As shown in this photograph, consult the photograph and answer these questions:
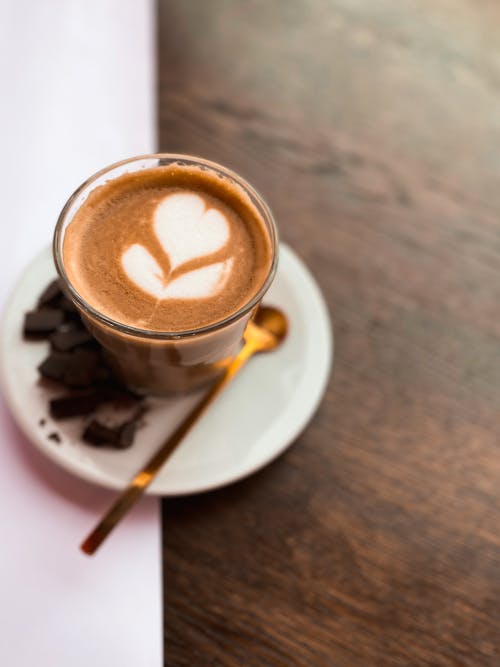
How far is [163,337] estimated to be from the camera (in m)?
1.03

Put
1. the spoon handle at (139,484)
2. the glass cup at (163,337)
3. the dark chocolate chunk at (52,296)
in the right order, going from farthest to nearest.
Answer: the dark chocolate chunk at (52,296) → the spoon handle at (139,484) → the glass cup at (163,337)

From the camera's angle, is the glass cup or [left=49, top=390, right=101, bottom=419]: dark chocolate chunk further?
[left=49, top=390, right=101, bottom=419]: dark chocolate chunk

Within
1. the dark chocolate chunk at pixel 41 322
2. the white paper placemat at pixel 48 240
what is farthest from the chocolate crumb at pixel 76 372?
the white paper placemat at pixel 48 240

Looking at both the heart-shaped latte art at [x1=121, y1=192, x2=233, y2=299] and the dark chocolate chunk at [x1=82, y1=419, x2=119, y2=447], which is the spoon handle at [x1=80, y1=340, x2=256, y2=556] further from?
the heart-shaped latte art at [x1=121, y1=192, x2=233, y2=299]

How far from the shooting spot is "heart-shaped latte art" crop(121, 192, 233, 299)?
3.66ft

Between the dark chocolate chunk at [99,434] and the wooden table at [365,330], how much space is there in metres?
0.20

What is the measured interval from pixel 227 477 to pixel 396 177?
84 cm

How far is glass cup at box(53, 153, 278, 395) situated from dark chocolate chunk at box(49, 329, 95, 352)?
0.22 feet

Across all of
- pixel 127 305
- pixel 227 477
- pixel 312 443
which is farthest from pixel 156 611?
pixel 127 305

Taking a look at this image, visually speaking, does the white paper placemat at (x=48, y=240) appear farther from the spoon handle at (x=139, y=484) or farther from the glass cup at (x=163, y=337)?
the glass cup at (x=163, y=337)

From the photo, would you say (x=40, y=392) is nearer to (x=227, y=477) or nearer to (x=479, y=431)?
(x=227, y=477)

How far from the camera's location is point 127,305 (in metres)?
1.11

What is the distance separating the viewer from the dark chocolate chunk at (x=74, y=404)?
1227mm

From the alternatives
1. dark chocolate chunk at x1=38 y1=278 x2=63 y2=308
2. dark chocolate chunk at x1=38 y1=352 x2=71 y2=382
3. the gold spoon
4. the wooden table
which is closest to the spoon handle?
the gold spoon
